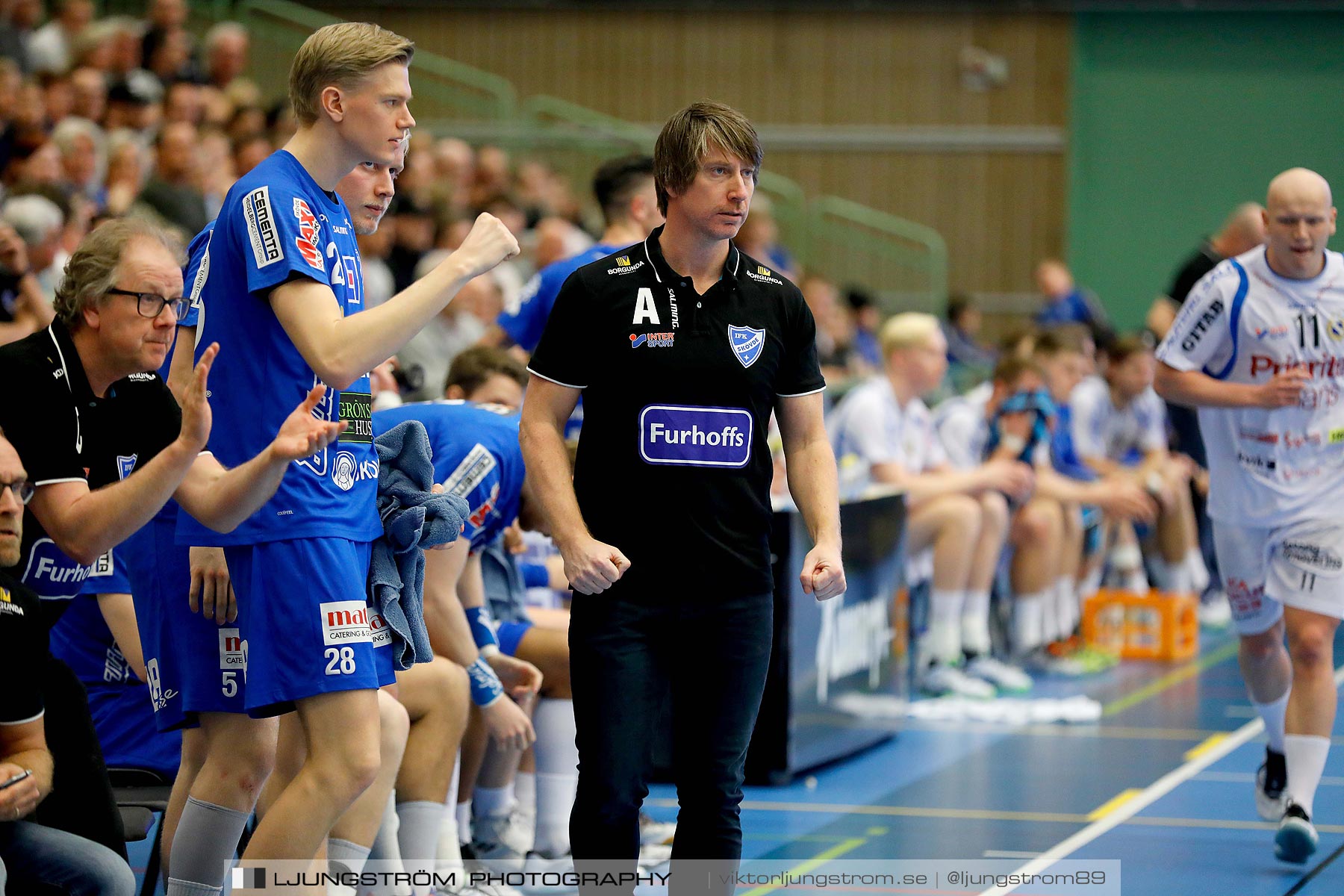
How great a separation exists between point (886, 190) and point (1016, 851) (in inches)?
636

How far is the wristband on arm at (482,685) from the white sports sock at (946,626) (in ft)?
15.9

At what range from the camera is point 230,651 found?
139 inches

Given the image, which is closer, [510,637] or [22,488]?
[22,488]

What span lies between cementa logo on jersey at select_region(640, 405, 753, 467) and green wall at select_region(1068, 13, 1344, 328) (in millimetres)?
17330

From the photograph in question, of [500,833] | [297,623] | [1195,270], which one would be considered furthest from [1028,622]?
[297,623]

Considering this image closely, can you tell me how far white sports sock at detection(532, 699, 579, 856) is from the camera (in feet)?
17.4

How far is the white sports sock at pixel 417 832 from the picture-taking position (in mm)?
4602

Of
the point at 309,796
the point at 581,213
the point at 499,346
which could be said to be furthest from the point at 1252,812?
the point at 581,213

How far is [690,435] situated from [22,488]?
1.46 metres

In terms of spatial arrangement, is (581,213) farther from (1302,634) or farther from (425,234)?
(1302,634)

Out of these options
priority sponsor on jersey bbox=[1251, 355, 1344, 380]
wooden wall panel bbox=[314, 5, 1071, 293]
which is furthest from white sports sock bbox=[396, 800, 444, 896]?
wooden wall panel bbox=[314, 5, 1071, 293]

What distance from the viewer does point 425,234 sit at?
11664 mm

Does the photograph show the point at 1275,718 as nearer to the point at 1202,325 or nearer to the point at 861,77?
the point at 1202,325

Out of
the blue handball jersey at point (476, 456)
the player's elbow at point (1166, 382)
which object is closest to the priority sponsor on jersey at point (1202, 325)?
the player's elbow at point (1166, 382)
